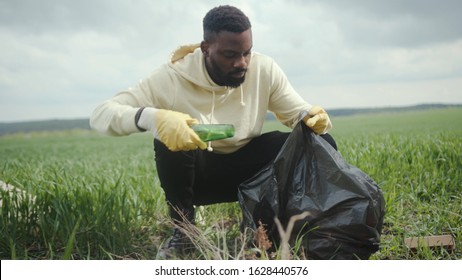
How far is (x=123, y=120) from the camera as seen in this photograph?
6.35 ft

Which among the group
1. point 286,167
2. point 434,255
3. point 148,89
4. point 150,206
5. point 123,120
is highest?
point 148,89

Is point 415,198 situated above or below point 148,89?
below

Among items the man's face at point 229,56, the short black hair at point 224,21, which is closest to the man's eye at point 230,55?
the man's face at point 229,56

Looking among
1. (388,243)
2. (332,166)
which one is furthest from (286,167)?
(388,243)

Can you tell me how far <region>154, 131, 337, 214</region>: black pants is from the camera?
219 centimetres

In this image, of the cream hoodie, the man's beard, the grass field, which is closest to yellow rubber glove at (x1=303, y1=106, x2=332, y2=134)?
the cream hoodie

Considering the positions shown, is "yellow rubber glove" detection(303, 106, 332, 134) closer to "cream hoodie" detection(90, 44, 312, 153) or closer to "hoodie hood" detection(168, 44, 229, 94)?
"cream hoodie" detection(90, 44, 312, 153)

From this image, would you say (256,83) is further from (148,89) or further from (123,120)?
(123,120)

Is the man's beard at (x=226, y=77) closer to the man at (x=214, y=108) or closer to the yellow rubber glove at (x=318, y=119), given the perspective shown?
the man at (x=214, y=108)

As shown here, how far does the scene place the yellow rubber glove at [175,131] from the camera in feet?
5.89

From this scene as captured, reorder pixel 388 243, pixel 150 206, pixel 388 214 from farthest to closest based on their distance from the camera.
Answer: pixel 150 206 < pixel 388 214 < pixel 388 243

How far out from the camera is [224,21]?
2049 millimetres

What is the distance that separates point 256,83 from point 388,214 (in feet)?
3.14

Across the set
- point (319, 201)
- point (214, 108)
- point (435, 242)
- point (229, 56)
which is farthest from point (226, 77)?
point (435, 242)
